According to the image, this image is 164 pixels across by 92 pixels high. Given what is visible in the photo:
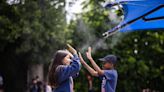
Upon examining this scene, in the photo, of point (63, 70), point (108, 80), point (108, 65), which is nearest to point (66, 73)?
point (63, 70)

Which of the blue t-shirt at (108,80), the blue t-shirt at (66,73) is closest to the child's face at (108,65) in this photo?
the blue t-shirt at (108,80)

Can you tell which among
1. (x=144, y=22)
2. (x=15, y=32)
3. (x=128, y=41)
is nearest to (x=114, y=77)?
(x=144, y=22)

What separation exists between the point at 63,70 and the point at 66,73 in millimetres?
85

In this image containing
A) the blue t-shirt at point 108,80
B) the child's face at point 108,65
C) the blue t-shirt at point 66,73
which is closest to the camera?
the blue t-shirt at point 66,73

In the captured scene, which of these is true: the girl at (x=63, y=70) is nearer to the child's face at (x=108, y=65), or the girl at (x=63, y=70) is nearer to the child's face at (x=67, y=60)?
the child's face at (x=67, y=60)

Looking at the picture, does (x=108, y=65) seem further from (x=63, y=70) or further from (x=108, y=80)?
(x=63, y=70)

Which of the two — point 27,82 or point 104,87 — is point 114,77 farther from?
point 27,82

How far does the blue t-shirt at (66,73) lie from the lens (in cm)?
634

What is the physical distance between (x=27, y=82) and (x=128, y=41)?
6466 millimetres

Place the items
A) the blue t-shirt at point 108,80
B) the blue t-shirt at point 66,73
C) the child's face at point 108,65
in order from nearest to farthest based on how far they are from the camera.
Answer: the blue t-shirt at point 66,73 < the blue t-shirt at point 108,80 < the child's face at point 108,65

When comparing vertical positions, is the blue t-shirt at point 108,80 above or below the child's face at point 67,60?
below

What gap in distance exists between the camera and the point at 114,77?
25.0 feet

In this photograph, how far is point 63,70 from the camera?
249 inches

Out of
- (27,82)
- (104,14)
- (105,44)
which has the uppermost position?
(104,14)
